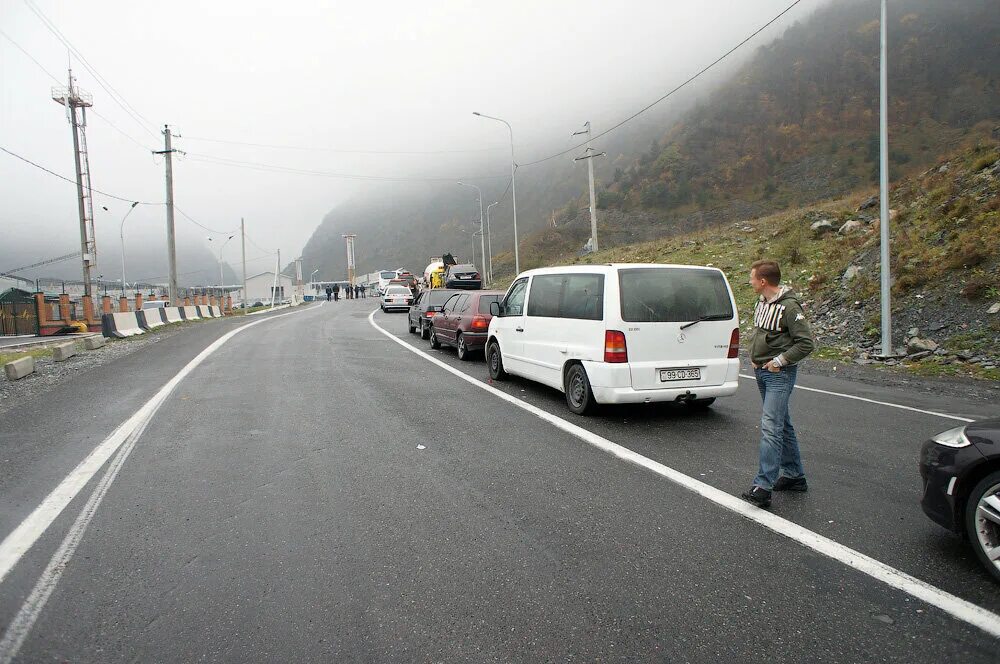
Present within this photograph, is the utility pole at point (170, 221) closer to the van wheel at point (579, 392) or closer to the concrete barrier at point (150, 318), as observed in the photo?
the concrete barrier at point (150, 318)

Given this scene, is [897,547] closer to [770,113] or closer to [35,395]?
[35,395]

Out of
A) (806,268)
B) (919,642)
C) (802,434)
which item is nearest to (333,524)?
(919,642)

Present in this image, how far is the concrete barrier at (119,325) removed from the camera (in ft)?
63.2

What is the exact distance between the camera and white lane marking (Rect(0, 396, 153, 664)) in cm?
274

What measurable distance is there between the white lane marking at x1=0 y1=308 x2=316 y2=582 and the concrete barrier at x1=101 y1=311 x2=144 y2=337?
13457 mm

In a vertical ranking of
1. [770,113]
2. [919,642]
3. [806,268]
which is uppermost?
[770,113]

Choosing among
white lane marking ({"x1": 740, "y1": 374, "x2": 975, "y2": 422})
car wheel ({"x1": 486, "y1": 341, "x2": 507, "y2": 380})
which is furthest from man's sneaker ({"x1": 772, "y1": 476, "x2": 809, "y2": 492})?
car wheel ({"x1": 486, "y1": 341, "x2": 507, "y2": 380})

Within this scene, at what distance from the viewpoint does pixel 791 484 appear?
458 cm

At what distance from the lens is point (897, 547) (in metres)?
3.58

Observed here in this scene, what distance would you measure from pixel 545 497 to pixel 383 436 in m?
2.38

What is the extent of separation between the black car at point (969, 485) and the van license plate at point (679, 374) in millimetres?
3093

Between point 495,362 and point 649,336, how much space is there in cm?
366

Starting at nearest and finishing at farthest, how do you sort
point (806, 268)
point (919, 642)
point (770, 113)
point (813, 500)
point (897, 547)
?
point (919, 642) → point (897, 547) → point (813, 500) → point (806, 268) → point (770, 113)

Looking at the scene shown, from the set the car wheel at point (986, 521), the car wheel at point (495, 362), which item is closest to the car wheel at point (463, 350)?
the car wheel at point (495, 362)
